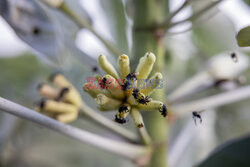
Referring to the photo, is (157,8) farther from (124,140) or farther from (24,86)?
(24,86)

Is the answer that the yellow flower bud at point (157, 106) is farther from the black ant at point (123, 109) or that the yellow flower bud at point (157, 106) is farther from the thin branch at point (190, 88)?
the thin branch at point (190, 88)

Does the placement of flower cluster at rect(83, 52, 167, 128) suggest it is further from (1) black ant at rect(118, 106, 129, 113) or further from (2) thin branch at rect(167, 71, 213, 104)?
(2) thin branch at rect(167, 71, 213, 104)

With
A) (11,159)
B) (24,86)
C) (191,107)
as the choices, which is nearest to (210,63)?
(191,107)

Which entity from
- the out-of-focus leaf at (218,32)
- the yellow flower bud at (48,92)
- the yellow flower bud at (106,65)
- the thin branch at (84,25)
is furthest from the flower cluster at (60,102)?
the out-of-focus leaf at (218,32)

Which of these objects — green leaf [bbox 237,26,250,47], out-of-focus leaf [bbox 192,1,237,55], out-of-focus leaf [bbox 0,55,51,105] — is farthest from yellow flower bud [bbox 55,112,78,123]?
out-of-focus leaf [bbox 0,55,51,105]

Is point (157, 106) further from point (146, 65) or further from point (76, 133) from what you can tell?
point (76, 133)

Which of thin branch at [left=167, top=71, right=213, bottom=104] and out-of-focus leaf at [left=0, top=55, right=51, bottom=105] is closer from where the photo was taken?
thin branch at [left=167, top=71, right=213, bottom=104]

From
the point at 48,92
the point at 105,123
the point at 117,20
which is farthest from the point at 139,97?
the point at 117,20
